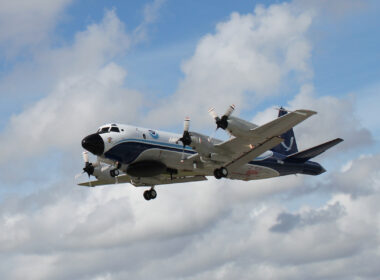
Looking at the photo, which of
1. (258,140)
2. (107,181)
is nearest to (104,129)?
(107,181)

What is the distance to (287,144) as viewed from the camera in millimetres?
49344

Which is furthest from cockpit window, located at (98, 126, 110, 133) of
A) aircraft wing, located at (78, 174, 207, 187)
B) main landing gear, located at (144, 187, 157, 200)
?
main landing gear, located at (144, 187, 157, 200)

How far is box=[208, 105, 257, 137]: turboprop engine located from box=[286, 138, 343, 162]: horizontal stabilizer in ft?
24.7

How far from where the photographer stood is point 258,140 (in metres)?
38.1

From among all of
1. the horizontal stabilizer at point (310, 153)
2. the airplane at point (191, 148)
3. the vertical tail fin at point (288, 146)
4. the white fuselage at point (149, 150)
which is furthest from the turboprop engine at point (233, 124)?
the vertical tail fin at point (288, 146)

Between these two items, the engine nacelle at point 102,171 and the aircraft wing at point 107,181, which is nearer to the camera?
the engine nacelle at point 102,171

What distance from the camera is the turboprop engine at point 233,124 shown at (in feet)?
122

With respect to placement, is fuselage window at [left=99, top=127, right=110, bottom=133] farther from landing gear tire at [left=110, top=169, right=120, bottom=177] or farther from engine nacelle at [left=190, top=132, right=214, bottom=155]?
engine nacelle at [left=190, top=132, right=214, bottom=155]

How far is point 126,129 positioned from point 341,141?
15.6 meters

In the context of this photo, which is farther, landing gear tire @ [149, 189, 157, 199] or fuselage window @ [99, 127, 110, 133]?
landing gear tire @ [149, 189, 157, 199]

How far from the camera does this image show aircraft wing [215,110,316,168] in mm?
35347

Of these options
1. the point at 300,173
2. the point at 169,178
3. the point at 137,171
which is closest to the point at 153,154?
the point at 137,171

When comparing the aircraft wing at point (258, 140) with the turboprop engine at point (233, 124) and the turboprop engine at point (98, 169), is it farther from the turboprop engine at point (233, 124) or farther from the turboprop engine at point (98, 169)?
the turboprop engine at point (98, 169)

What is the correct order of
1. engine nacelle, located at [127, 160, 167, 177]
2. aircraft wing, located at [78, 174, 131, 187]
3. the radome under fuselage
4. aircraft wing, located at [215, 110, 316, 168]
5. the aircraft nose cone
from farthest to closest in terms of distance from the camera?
aircraft wing, located at [78, 174, 131, 187]
engine nacelle, located at [127, 160, 167, 177]
the radome under fuselage
the aircraft nose cone
aircraft wing, located at [215, 110, 316, 168]
